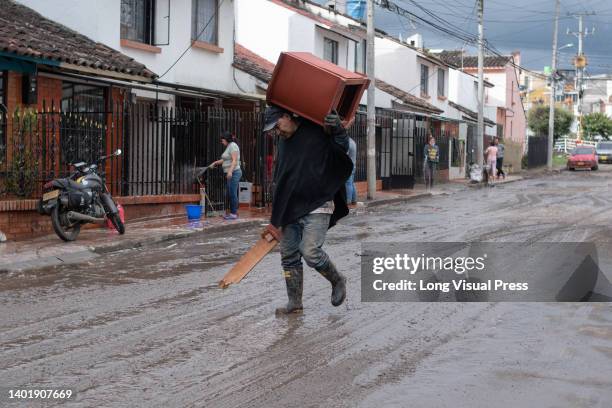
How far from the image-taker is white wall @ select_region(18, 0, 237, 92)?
17.2 m

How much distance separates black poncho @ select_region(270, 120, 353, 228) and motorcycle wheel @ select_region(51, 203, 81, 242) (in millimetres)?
6247

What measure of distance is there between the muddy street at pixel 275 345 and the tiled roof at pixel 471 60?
5074 centimetres

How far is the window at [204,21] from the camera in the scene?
20.7 m

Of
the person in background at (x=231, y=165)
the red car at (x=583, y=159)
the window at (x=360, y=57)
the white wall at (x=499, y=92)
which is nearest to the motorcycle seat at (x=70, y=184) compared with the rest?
the person in background at (x=231, y=165)

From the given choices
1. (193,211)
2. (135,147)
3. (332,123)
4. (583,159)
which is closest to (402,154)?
(135,147)

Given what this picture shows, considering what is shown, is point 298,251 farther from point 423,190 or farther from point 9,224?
point 423,190

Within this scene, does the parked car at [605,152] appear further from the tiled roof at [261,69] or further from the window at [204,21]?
the window at [204,21]

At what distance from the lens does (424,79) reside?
40.7 metres

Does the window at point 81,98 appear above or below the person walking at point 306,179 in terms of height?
above

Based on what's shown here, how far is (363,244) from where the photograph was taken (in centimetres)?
1243

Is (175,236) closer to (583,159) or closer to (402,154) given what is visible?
(402,154)

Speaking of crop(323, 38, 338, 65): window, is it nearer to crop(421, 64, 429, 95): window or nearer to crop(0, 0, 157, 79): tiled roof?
crop(421, 64, 429, 95): window

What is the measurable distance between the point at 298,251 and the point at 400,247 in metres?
4.88

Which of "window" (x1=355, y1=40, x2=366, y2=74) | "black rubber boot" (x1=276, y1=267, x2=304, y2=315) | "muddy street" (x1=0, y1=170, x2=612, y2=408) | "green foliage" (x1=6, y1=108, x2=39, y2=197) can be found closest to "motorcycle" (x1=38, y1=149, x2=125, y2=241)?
"green foliage" (x1=6, y1=108, x2=39, y2=197)
